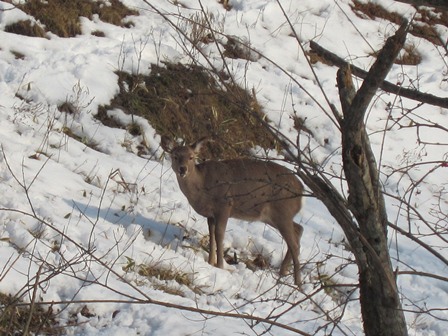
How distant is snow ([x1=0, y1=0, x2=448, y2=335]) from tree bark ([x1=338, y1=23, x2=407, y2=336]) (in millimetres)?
1197

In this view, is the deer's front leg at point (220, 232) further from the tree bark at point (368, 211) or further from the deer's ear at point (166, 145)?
the tree bark at point (368, 211)

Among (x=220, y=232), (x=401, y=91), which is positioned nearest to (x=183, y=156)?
(x=220, y=232)

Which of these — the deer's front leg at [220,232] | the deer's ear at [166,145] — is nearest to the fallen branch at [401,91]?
the deer's front leg at [220,232]

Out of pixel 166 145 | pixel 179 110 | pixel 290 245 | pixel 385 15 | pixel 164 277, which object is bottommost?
pixel 164 277

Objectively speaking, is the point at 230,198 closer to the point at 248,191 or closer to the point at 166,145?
the point at 248,191

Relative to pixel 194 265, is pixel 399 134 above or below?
above

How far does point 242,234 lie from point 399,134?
401 centimetres

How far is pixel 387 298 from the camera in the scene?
2.83 m

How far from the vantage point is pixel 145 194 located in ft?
28.5

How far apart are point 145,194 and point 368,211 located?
19.8 ft

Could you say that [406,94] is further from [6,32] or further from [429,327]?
[6,32]

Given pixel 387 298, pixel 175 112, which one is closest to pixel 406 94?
pixel 387 298

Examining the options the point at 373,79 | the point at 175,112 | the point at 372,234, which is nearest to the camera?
the point at 373,79

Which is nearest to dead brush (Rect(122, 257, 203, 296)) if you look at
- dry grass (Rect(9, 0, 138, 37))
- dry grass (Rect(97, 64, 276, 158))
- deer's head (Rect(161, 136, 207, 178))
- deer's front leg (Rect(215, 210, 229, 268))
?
deer's front leg (Rect(215, 210, 229, 268))
